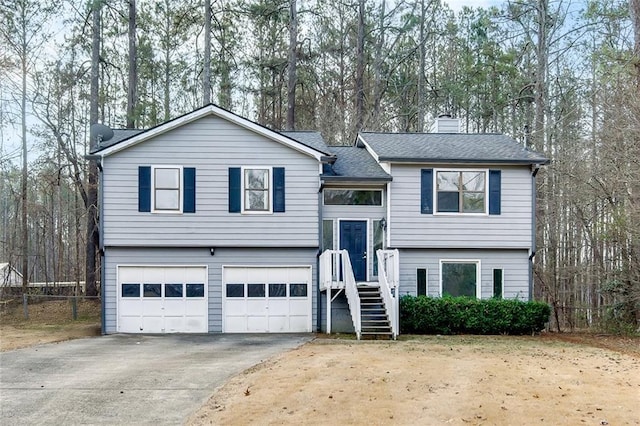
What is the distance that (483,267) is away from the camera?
1789 cm

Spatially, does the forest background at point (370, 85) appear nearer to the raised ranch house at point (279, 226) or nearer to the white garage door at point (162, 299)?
the raised ranch house at point (279, 226)

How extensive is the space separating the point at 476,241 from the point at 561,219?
795 centimetres

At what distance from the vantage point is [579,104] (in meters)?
25.1

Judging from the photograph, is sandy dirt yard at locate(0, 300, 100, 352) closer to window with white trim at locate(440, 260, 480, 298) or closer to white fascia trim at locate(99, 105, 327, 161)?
white fascia trim at locate(99, 105, 327, 161)

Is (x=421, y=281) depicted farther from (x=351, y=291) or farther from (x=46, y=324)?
(x=46, y=324)

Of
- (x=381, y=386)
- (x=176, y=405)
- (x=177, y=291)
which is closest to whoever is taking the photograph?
(x=176, y=405)

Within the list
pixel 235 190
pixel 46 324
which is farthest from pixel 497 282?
pixel 46 324

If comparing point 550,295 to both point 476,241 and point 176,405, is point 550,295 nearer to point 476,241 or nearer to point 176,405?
point 476,241

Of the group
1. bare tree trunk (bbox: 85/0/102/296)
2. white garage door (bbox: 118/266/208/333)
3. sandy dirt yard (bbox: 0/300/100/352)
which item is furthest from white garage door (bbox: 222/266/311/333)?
bare tree trunk (bbox: 85/0/102/296)

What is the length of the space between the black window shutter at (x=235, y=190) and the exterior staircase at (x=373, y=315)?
409 cm

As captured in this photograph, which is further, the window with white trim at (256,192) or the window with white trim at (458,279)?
the window with white trim at (458,279)

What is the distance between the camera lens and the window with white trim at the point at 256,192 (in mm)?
17484

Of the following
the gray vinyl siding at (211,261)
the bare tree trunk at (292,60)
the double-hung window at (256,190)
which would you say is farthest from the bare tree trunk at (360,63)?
the gray vinyl siding at (211,261)

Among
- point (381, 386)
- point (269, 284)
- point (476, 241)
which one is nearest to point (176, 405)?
point (381, 386)
